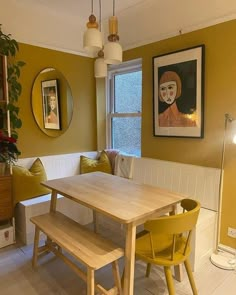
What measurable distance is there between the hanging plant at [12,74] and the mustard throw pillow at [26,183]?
1.36ft

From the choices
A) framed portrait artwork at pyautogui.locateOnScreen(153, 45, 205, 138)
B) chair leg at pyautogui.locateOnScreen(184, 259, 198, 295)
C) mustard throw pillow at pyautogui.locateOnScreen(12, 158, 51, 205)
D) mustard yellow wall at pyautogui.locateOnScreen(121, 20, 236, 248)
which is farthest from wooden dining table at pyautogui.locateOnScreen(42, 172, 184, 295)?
framed portrait artwork at pyautogui.locateOnScreen(153, 45, 205, 138)

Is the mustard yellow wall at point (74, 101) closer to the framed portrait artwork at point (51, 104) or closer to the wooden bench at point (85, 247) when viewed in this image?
the framed portrait artwork at point (51, 104)

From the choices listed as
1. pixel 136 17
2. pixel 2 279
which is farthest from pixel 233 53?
pixel 2 279

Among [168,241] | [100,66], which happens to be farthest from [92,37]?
[168,241]

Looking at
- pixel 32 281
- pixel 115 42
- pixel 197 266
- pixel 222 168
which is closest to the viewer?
pixel 115 42

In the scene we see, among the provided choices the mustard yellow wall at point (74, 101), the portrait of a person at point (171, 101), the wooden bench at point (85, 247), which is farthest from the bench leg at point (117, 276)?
the mustard yellow wall at point (74, 101)

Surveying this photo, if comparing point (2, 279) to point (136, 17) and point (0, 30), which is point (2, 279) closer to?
point (0, 30)

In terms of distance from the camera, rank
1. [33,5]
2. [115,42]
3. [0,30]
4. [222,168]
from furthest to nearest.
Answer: [33,5], [0,30], [222,168], [115,42]

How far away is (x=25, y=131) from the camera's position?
296cm

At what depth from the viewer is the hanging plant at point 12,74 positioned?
2445 mm

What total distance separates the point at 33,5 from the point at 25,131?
151cm

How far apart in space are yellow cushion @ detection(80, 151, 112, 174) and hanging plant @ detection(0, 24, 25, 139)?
1.01 metres

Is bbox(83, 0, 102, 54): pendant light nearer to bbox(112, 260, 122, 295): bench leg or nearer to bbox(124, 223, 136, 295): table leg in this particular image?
bbox(124, 223, 136, 295): table leg

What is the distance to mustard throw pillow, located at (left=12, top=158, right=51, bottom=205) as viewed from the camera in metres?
2.62
